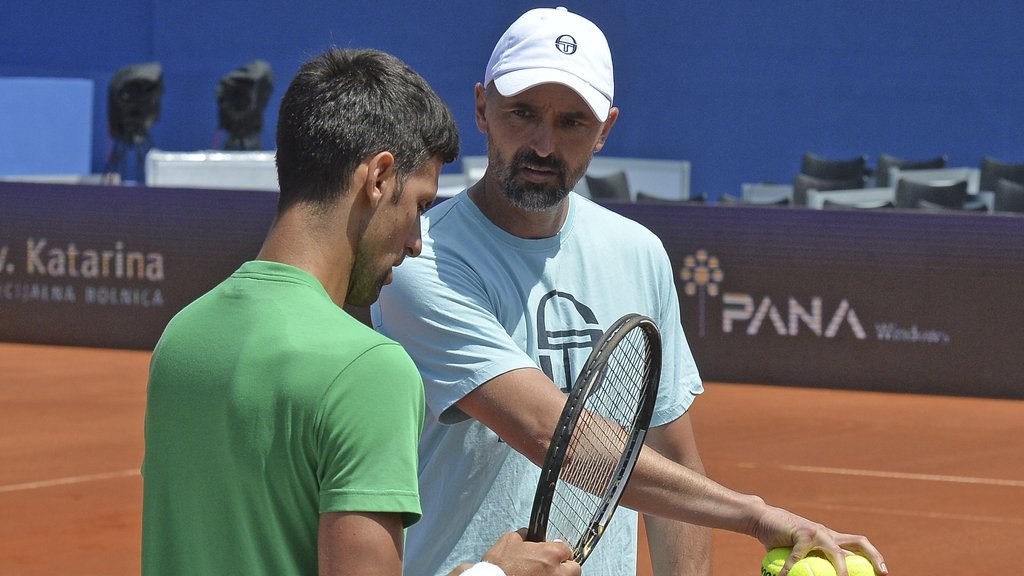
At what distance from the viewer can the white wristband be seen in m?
1.96

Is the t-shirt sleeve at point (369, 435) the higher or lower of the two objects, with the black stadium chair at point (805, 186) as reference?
higher

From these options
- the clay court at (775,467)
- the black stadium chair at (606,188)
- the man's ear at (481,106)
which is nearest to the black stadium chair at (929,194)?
the black stadium chair at (606,188)

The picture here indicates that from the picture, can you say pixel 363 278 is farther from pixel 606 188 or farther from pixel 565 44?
pixel 606 188

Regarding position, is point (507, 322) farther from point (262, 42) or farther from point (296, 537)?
point (262, 42)

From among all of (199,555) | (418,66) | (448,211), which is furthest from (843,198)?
(199,555)

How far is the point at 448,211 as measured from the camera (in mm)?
2812

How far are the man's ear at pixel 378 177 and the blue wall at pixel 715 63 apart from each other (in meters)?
19.7

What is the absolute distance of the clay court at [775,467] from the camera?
7180mm

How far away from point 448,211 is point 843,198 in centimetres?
1210

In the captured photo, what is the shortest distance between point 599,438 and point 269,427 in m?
0.91

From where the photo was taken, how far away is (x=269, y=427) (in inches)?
68.6

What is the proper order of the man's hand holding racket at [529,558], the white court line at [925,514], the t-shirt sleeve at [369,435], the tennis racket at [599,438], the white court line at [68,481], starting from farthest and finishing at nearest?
the white court line at [68,481] → the white court line at [925,514] → the tennis racket at [599,438] → the man's hand holding racket at [529,558] → the t-shirt sleeve at [369,435]

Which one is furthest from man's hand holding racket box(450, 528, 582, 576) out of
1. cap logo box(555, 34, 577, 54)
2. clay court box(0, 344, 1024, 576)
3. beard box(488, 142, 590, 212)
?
clay court box(0, 344, 1024, 576)

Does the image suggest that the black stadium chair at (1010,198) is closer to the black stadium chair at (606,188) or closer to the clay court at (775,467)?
the clay court at (775,467)
